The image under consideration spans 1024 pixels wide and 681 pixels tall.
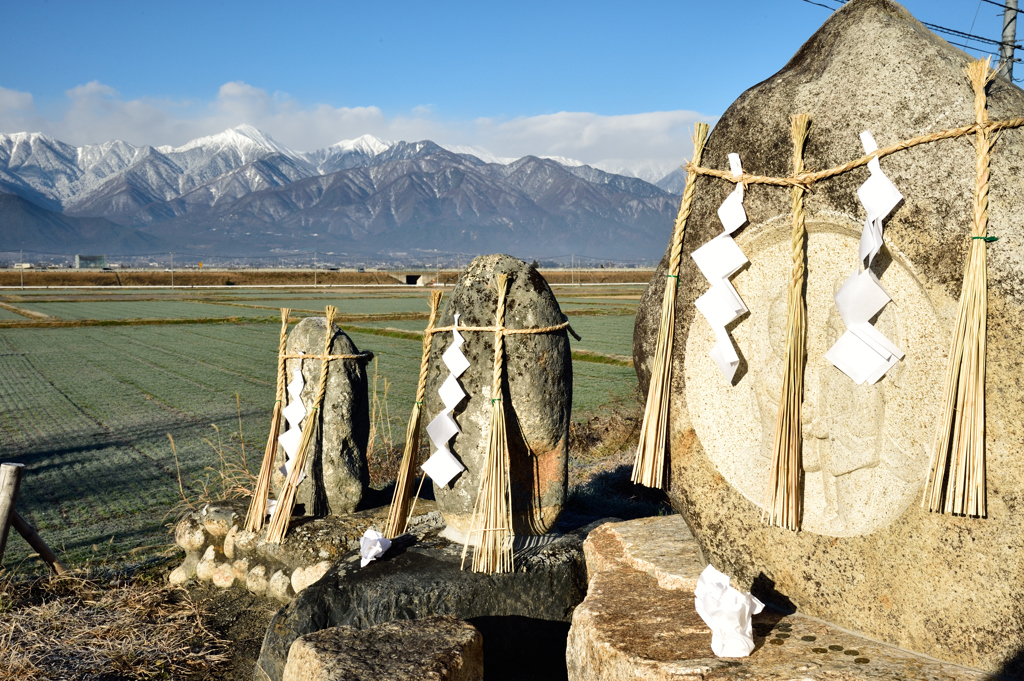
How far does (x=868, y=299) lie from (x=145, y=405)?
12.9 m


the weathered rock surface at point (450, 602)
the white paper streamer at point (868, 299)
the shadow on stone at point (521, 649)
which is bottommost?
the shadow on stone at point (521, 649)

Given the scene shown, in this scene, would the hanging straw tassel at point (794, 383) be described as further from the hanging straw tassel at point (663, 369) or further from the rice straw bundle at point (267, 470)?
the rice straw bundle at point (267, 470)

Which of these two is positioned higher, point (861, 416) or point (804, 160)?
point (804, 160)

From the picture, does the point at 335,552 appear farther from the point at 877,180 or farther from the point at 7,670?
the point at 877,180

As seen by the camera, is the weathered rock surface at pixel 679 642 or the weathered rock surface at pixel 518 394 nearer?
the weathered rock surface at pixel 679 642

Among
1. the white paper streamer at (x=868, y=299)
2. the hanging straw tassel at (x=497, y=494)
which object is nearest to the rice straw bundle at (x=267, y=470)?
the hanging straw tassel at (x=497, y=494)

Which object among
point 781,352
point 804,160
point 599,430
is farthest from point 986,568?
point 599,430

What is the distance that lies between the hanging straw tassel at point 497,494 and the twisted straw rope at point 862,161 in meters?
1.66

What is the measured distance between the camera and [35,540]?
5.31 meters

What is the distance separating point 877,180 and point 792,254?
1.39ft

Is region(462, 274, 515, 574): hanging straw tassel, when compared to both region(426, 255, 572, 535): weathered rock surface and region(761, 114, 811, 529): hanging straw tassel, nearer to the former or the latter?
region(426, 255, 572, 535): weathered rock surface

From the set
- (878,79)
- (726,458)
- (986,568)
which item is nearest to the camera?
(986,568)

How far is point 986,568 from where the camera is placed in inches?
106

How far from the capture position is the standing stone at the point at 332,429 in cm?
595
